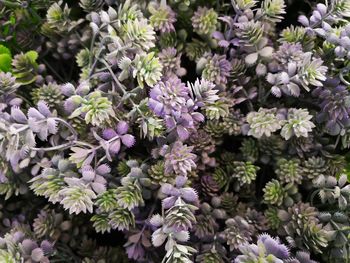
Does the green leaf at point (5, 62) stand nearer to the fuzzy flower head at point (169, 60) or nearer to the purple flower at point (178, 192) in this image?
the fuzzy flower head at point (169, 60)

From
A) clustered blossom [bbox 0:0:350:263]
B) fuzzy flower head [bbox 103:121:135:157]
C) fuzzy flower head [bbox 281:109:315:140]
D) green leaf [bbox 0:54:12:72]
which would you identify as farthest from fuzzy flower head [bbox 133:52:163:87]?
green leaf [bbox 0:54:12:72]

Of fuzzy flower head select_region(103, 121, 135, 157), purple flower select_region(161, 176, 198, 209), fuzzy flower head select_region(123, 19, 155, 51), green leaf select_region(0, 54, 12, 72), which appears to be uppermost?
fuzzy flower head select_region(123, 19, 155, 51)

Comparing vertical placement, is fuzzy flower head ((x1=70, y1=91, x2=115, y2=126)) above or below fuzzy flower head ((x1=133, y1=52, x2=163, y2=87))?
below

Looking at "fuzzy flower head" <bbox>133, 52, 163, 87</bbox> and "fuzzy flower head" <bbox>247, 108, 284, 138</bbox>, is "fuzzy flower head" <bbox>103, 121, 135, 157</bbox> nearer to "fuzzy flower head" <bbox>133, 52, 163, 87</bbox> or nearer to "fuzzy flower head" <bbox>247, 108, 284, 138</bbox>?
"fuzzy flower head" <bbox>133, 52, 163, 87</bbox>

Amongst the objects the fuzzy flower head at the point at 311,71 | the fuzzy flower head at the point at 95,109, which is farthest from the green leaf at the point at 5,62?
the fuzzy flower head at the point at 311,71

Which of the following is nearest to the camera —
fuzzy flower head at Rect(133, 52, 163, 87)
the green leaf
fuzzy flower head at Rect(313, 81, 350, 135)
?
fuzzy flower head at Rect(133, 52, 163, 87)

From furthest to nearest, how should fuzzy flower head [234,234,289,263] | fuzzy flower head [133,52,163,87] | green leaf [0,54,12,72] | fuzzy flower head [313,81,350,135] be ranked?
green leaf [0,54,12,72] < fuzzy flower head [313,81,350,135] < fuzzy flower head [133,52,163,87] < fuzzy flower head [234,234,289,263]
